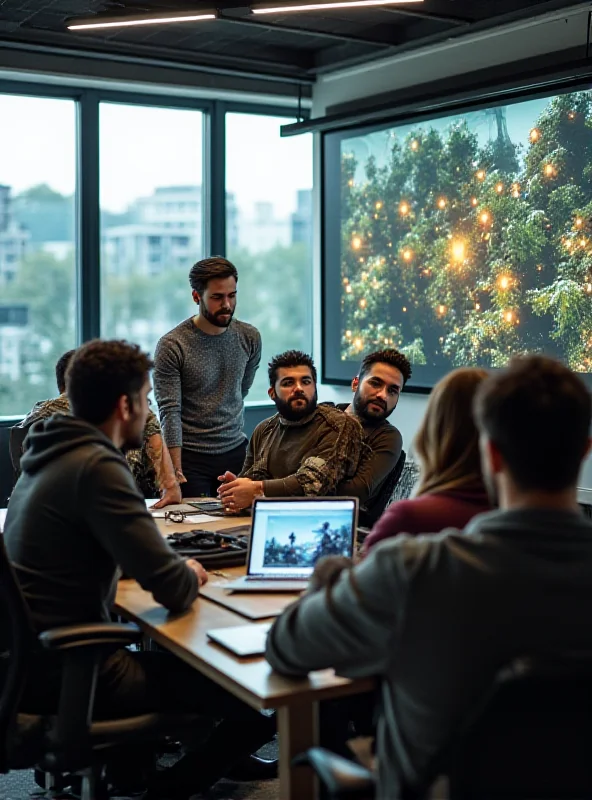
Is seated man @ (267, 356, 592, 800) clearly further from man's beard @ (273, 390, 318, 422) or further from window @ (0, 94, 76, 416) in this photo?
window @ (0, 94, 76, 416)

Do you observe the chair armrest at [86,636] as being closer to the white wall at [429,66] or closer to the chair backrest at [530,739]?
the chair backrest at [530,739]

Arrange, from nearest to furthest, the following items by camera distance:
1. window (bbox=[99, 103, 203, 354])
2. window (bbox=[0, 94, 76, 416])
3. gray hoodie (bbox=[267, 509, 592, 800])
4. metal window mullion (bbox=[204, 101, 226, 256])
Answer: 1. gray hoodie (bbox=[267, 509, 592, 800])
2. window (bbox=[0, 94, 76, 416])
3. window (bbox=[99, 103, 203, 354])
4. metal window mullion (bbox=[204, 101, 226, 256])

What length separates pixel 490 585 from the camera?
4.57 ft

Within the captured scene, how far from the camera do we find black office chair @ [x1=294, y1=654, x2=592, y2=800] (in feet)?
4.19

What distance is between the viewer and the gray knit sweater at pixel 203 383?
14.8 ft

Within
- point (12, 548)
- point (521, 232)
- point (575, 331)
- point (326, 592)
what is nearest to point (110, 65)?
point (521, 232)

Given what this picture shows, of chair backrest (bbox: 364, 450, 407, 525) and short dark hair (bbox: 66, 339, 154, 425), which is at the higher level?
short dark hair (bbox: 66, 339, 154, 425)

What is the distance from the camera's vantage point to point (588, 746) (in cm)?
133

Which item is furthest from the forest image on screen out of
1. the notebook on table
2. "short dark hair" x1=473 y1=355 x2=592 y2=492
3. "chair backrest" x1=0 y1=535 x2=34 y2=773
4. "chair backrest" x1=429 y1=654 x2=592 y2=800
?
"chair backrest" x1=429 y1=654 x2=592 y2=800

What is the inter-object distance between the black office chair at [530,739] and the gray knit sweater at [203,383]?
127 inches

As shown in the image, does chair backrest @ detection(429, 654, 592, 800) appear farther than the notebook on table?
No

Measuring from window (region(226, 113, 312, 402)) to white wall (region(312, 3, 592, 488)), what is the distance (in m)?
0.24

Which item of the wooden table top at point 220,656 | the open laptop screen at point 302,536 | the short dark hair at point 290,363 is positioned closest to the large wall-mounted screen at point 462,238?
the short dark hair at point 290,363

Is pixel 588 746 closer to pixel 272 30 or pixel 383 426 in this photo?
pixel 383 426
